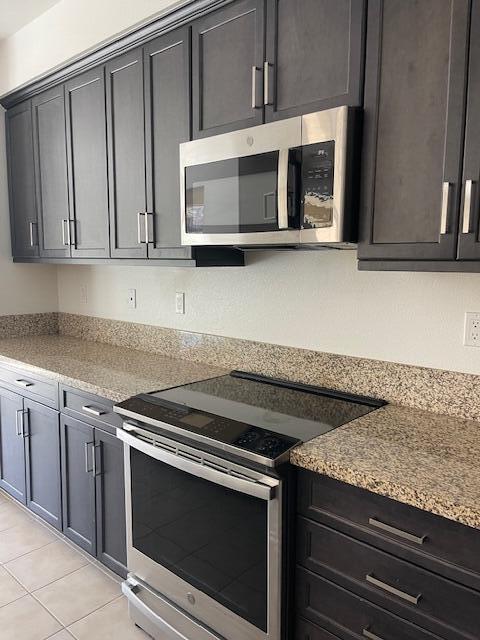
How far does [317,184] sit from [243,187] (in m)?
0.31

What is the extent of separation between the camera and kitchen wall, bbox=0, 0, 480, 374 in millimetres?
1734

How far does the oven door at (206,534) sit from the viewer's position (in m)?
1.48

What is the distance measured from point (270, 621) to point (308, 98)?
5.30 feet

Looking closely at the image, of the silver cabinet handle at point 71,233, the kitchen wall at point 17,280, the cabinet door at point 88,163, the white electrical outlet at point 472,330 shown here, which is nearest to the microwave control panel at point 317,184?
the white electrical outlet at point 472,330

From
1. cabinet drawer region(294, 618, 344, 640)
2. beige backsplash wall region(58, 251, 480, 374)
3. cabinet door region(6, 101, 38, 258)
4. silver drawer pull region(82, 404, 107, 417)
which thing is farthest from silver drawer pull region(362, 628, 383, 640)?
cabinet door region(6, 101, 38, 258)

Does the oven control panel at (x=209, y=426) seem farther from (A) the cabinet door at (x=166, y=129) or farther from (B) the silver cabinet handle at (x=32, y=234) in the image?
(B) the silver cabinet handle at (x=32, y=234)

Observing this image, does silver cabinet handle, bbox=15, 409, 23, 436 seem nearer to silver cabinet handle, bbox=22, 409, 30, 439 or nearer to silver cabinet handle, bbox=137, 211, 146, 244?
silver cabinet handle, bbox=22, 409, 30, 439

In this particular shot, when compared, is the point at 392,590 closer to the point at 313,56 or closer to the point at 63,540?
the point at 313,56

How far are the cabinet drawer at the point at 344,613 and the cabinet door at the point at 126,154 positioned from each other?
1528 mm

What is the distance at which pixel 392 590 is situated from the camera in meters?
1.26

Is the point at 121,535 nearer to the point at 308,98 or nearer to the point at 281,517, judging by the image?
the point at 281,517

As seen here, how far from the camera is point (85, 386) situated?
216 cm

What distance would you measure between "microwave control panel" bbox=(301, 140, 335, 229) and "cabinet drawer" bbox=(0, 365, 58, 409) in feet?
4.90

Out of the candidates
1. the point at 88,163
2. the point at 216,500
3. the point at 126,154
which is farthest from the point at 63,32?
the point at 216,500
